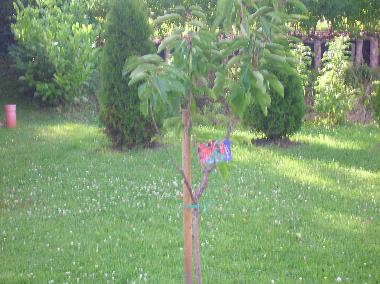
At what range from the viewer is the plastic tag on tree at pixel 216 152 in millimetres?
3139

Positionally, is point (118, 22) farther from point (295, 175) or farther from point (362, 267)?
point (362, 267)

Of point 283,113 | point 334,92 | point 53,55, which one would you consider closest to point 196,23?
point 283,113

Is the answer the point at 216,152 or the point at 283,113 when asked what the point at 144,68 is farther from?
the point at 283,113

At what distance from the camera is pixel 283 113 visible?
9328 millimetres

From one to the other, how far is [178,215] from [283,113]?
12.1ft

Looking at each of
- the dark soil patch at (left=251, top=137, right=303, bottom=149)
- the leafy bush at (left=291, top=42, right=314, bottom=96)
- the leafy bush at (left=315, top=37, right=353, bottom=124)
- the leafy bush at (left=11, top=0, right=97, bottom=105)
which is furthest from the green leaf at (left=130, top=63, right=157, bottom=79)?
the leafy bush at (left=11, top=0, right=97, bottom=105)

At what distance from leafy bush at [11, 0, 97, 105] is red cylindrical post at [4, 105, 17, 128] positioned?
159 centimetres

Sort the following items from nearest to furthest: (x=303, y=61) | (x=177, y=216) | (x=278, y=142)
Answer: (x=177, y=216), (x=278, y=142), (x=303, y=61)

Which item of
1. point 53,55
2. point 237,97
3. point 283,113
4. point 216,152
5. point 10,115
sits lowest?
point 10,115

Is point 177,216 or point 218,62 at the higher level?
point 218,62

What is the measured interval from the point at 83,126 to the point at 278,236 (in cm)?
713

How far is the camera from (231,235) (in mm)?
5582

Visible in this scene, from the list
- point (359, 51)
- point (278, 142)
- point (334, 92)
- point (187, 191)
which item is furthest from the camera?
point (359, 51)

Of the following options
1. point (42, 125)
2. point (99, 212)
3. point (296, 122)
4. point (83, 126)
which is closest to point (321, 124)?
point (296, 122)
